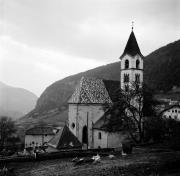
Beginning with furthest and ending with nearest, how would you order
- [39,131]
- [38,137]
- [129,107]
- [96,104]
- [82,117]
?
[39,131] → [38,137] → [96,104] → [82,117] → [129,107]

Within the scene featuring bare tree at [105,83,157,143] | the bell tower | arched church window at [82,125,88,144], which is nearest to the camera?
bare tree at [105,83,157,143]

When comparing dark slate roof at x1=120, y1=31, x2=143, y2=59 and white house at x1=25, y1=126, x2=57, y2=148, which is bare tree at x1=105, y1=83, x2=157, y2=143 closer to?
dark slate roof at x1=120, y1=31, x2=143, y2=59

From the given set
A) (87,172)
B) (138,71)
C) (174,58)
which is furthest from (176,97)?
(87,172)

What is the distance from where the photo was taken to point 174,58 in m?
144

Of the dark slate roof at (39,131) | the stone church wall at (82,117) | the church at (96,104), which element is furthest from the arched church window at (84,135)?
the dark slate roof at (39,131)

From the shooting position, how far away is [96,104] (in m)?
46.6

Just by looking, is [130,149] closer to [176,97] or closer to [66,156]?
[66,156]

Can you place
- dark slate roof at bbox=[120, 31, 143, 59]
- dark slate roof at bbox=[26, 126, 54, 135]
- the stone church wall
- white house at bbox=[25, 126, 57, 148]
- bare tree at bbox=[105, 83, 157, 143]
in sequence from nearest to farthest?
bare tree at bbox=[105, 83, 157, 143]
the stone church wall
dark slate roof at bbox=[120, 31, 143, 59]
white house at bbox=[25, 126, 57, 148]
dark slate roof at bbox=[26, 126, 54, 135]

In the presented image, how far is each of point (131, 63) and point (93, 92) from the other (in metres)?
8.31

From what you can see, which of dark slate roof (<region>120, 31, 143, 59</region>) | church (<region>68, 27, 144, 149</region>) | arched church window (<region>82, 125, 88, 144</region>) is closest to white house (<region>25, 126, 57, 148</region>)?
arched church window (<region>82, 125, 88, 144</region>)

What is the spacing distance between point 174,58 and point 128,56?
10395cm

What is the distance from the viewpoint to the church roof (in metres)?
46.0

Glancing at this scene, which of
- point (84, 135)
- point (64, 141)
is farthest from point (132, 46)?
point (64, 141)

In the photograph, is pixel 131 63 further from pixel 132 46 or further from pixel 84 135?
pixel 84 135
